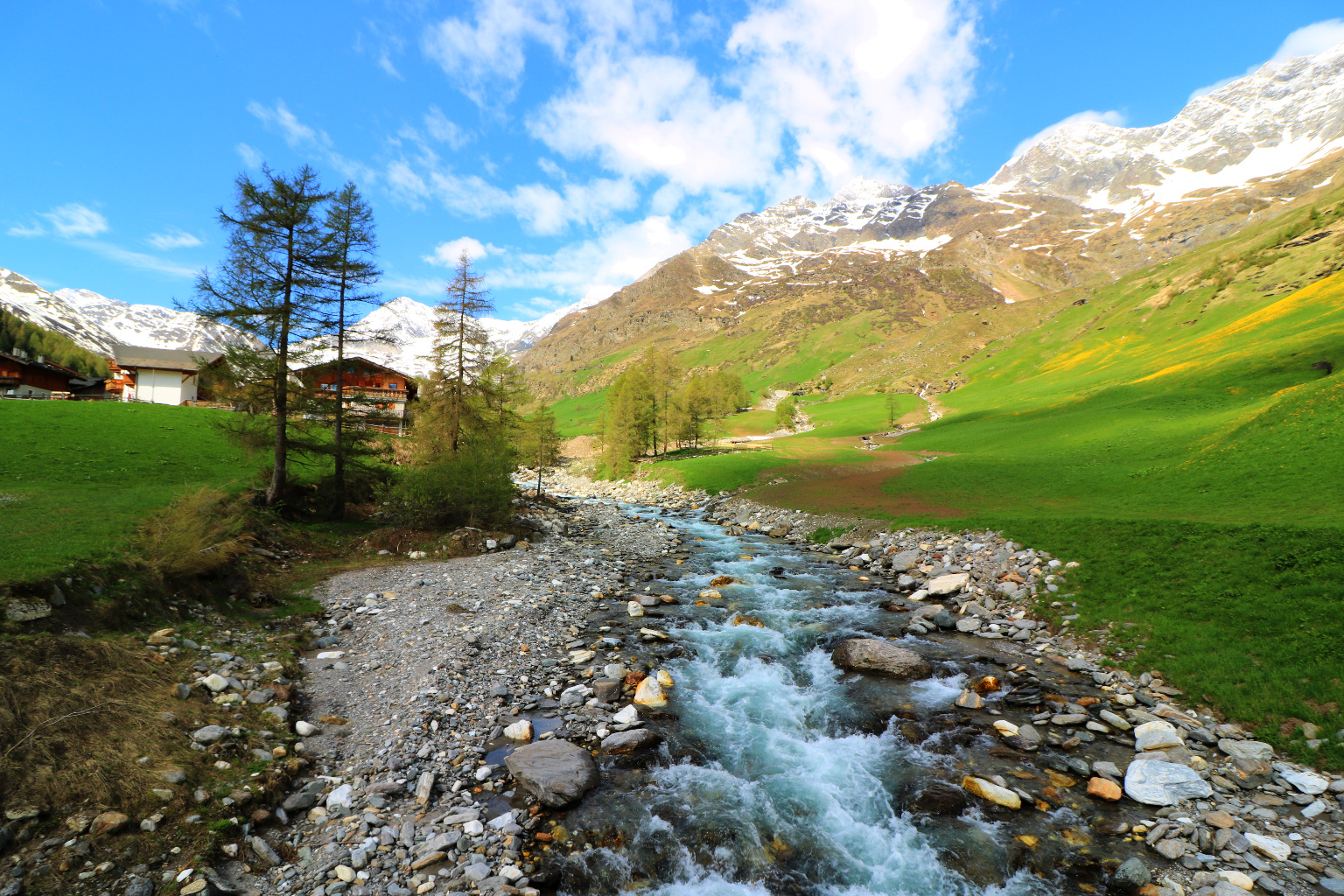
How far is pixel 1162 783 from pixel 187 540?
2398cm

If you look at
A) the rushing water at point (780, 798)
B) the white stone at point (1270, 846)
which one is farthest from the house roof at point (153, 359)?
the white stone at point (1270, 846)

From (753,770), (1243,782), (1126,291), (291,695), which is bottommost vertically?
(753,770)

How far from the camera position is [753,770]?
11180 mm

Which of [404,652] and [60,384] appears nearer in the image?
[404,652]

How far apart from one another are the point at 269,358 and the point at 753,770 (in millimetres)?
26007

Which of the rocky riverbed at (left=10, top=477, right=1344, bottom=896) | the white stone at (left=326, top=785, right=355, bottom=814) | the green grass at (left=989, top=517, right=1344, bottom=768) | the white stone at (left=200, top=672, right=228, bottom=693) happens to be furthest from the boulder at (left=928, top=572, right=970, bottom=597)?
the white stone at (left=200, top=672, right=228, bottom=693)

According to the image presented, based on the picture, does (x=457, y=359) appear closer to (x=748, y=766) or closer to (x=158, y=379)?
(x=748, y=766)

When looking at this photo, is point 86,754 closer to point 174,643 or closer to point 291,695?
point 291,695

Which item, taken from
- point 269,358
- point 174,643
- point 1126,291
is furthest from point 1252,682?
point 1126,291

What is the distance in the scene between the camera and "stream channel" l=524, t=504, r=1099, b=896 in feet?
28.3

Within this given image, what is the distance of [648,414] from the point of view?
74.7 metres

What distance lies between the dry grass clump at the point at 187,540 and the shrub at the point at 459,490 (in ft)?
30.3

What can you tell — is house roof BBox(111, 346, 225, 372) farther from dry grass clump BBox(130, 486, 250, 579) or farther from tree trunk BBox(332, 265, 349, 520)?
dry grass clump BBox(130, 486, 250, 579)

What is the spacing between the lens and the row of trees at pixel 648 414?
74375 mm
